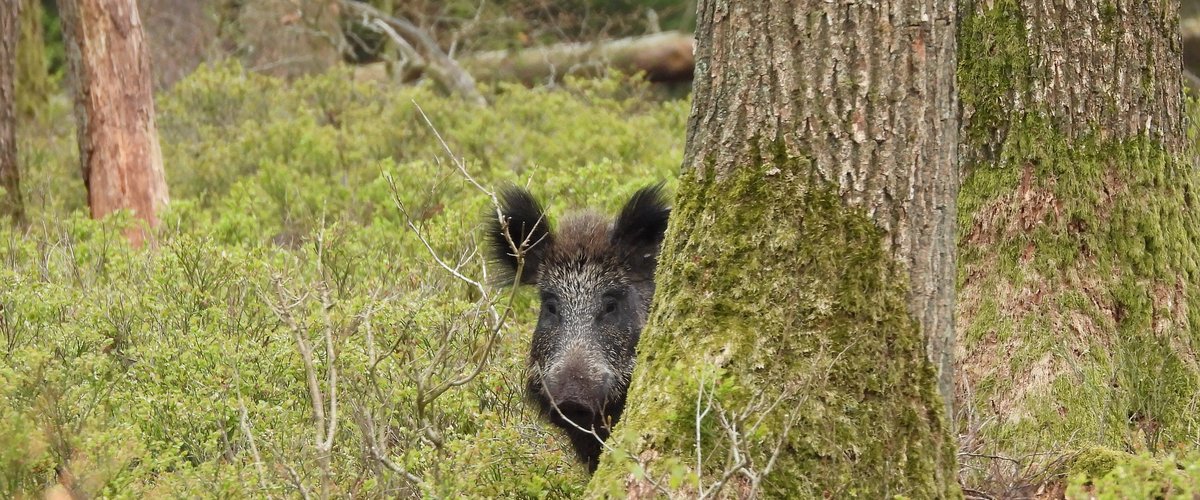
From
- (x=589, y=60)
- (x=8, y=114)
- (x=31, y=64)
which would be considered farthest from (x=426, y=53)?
(x=8, y=114)

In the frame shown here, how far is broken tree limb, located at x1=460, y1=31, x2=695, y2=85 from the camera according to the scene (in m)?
19.3

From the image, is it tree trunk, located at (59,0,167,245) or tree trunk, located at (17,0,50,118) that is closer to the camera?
tree trunk, located at (59,0,167,245)

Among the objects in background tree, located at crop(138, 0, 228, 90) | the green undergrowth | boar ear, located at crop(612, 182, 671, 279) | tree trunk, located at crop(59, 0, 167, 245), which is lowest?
the green undergrowth

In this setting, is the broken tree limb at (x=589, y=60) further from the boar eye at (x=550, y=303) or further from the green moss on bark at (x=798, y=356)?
the green moss on bark at (x=798, y=356)

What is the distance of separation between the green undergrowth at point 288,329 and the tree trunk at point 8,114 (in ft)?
1.14

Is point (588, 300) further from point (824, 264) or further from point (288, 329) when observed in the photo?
point (824, 264)

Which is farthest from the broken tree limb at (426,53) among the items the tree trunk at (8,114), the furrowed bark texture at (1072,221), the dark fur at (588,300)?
the furrowed bark texture at (1072,221)

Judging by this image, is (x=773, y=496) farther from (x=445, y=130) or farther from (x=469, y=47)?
(x=469, y=47)

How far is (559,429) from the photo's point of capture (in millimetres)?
5594

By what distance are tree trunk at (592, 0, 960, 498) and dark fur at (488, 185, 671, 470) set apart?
4.33ft

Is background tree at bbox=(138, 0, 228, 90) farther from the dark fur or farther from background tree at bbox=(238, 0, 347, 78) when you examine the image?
the dark fur

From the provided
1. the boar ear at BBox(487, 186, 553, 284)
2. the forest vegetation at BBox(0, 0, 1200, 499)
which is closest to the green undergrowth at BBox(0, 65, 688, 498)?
the forest vegetation at BBox(0, 0, 1200, 499)

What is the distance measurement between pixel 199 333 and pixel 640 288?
6.86 ft

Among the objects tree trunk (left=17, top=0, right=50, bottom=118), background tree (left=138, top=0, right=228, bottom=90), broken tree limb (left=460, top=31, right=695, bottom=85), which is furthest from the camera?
background tree (left=138, top=0, right=228, bottom=90)
